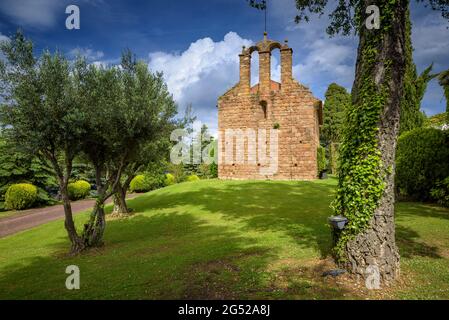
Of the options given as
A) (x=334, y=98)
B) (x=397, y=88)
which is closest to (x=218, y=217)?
(x=397, y=88)

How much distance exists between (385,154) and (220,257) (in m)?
4.54

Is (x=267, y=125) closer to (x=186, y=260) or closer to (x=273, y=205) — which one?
(x=273, y=205)

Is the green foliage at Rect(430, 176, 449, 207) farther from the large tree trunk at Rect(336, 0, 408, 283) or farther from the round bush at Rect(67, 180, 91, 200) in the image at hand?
the round bush at Rect(67, 180, 91, 200)

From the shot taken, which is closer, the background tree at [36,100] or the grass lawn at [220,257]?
the grass lawn at [220,257]

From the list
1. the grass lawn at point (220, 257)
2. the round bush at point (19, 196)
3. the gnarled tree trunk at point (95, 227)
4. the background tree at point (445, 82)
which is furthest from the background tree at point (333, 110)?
the gnarled tree trunk at point (95, 227)

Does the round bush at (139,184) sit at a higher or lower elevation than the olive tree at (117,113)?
lower

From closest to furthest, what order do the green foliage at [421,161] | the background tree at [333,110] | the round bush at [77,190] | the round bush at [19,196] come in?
the green foliage at [421,161] < the round bush at [19,196] < the round bush at [77,190] < the background tree at [333,110]

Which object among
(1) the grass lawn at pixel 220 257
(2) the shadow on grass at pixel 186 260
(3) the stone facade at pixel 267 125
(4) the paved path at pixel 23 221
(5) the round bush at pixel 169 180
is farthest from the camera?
(5) the round bush at pixel 169 180

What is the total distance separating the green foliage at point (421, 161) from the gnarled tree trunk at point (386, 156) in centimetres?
1035

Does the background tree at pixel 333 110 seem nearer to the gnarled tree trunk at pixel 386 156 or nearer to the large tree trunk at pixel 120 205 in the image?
the large tree trunk at pixel 120 205

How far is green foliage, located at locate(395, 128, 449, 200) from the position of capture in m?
13.5

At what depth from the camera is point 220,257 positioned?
7.36 metres

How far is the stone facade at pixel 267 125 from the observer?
22906 millimetres
